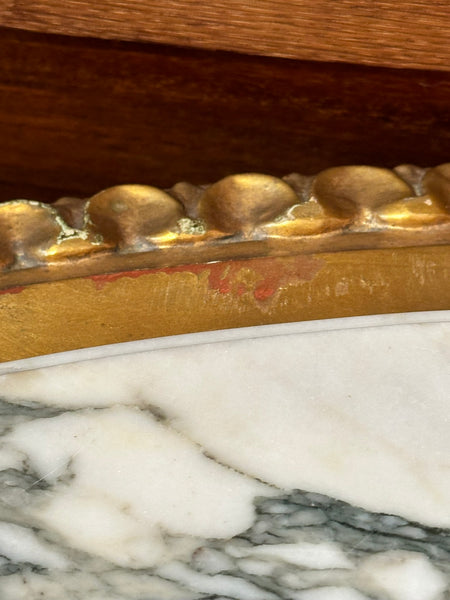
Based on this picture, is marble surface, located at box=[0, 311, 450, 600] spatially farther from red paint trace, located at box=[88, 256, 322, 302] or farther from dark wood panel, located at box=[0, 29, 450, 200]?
dark wood panel, located at box=[0, 29, 450, 200]

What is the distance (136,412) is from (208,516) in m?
0.07

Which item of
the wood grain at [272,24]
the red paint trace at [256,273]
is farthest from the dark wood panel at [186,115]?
the red paint trace at [256,273]

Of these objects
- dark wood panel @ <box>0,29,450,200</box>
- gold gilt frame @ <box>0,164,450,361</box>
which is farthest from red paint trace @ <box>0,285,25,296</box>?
dark wood panel @ <box>0,29,450,200</box>

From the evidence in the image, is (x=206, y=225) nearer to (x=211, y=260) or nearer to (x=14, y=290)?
(x=211, y=260)

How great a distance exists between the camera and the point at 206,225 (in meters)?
0.57

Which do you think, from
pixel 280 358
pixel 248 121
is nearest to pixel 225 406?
pixel 280 358

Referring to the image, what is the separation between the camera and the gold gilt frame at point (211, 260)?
1.85 feet

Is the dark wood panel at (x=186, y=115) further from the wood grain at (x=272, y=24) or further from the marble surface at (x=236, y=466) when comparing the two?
the marble surface at (x=236, y=466)

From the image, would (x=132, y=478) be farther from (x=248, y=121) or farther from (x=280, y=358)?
(x=248, y=121)

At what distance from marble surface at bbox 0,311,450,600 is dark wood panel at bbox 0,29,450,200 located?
0.18 metres

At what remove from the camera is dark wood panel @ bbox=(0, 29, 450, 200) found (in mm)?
670

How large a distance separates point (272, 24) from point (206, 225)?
15cm

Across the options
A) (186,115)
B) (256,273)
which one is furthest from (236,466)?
(186,115)

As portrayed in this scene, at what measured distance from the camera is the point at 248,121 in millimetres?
693
